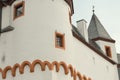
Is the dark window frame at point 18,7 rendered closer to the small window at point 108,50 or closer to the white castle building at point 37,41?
the white castle building at point 37,41

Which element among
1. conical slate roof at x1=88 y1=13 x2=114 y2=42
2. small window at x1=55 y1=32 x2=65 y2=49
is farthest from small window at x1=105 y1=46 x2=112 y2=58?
small window at x1=55 y1=32 x2=65 y2=49

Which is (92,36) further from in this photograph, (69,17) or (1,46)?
(1,46)

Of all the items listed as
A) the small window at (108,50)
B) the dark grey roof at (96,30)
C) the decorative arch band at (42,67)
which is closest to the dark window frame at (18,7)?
the decorative arch band at (42,67)

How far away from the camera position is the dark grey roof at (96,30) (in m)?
36.2

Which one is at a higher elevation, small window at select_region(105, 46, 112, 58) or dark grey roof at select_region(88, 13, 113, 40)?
dark grey roof at select_region(88, 13, 113, 40)

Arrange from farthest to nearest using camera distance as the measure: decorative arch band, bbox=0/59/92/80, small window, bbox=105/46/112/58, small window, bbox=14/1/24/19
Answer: small window, bbox=105/46/112/58 → small window, bbox=14/1/24/19 → decorative arch band, bbox=0/59/92/80

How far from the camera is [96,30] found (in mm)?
36969

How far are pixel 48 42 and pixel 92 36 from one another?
626 inches

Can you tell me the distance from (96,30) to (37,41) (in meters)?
17.2

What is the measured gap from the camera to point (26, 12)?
22.0m

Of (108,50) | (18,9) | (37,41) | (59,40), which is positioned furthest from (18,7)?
(108,50)

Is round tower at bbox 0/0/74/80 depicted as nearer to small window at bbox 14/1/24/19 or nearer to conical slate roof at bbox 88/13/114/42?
small window at bbox 14/1/24/19

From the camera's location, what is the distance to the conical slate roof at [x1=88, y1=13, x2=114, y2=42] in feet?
118

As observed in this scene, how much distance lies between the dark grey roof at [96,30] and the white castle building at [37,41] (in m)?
11.2
